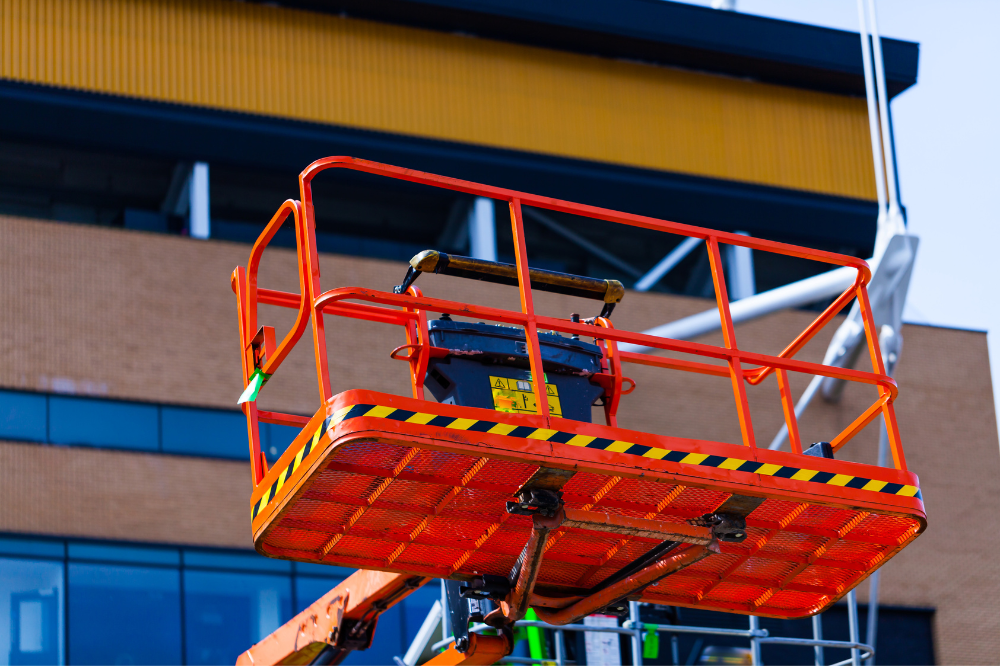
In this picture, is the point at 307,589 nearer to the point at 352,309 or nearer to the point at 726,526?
the point at 352,309

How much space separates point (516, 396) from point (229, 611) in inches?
489

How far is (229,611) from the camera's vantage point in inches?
734

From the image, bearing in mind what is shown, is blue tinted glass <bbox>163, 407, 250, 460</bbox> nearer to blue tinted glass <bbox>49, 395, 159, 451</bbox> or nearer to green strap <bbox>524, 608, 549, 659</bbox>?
blue tinted glass <bbox>49, 395, 159, 451</bbox>

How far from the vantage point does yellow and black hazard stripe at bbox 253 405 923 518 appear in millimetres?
6270

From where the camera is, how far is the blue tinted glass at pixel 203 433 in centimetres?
1936

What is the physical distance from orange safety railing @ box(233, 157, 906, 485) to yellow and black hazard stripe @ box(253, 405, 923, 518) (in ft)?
0.50

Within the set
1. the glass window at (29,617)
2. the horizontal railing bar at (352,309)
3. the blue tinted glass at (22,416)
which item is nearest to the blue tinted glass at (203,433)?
the blue tinted glass at (22,416)

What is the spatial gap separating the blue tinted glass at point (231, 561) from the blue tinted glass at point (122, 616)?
52cm

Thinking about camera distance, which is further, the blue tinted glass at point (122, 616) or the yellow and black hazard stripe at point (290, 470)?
the blue tinted glass at point (122, 616)

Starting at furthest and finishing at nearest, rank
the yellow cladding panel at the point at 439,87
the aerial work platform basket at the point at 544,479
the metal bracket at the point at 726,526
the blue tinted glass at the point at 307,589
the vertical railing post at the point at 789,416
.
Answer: the yellow cladding panel at the point at 439,87 → the blue tinted glass at the point at 307,589 → the vertical railing post at the point at 789,416 → the metal bracket at the point at 726,526 → the aerial work platform basket at the point at 544,479

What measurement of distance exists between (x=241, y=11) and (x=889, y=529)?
1733 centimetres

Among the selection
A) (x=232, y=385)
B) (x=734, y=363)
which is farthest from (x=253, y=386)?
(x=232, y=385)

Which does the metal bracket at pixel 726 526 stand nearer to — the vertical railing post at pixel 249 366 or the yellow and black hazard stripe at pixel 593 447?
the yellow and black hazard stripe at pixel 593 447

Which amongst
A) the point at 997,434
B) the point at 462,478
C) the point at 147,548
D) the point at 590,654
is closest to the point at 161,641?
the point at 147,548
